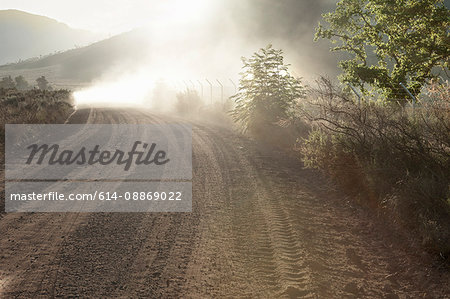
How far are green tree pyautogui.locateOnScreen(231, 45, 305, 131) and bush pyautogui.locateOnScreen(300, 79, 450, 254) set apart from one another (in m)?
7.36

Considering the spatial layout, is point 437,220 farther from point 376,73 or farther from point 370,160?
point 376,73

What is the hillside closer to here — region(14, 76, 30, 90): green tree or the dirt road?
region(14, 76, 30, 90): green tree

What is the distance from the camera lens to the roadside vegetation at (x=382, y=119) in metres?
6.14

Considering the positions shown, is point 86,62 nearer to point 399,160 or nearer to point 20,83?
point 20,83

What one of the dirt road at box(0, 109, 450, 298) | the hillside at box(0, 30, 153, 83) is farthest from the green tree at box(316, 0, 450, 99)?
the hillside at box(0, 30, 153, 83)

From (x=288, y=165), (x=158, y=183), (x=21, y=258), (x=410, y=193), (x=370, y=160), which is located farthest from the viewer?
(x=288, y=165)

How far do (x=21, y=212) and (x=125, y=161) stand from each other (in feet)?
14.9

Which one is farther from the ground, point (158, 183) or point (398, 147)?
point (398, 147)

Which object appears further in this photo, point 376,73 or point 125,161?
point 376,73

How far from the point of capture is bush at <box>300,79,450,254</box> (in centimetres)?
575

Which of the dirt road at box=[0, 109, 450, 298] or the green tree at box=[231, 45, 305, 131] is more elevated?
the green tree at box=[231, 45, 305, 131]

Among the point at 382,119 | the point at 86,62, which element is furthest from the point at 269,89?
the point at 86,62

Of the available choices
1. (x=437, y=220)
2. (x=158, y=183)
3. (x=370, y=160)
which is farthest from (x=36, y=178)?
(x=437, y=220)

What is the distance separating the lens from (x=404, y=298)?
4.42 meters
